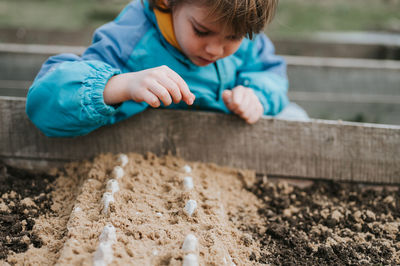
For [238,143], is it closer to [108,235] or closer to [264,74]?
[264,74]

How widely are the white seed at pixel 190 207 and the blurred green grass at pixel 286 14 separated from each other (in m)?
5.10

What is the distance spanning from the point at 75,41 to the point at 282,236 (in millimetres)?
3408

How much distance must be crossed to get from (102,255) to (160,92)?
59 centimetres

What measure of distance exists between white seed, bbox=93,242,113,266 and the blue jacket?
2.01ft

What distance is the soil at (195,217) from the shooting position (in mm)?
1091

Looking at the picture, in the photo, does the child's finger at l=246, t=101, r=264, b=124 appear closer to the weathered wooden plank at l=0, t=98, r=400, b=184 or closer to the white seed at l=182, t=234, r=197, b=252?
the weathered wooden plank at l=0, t=98, r=400, b=184

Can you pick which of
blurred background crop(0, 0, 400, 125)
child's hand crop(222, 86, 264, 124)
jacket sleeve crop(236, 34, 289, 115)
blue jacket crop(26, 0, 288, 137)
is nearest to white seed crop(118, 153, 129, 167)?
blue jacket crop(26, 0, 288, 137)

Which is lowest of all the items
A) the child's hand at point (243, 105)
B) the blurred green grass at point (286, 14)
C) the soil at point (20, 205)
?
the blurred green grass at point (286, 14)

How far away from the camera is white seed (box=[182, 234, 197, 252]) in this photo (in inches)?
40.1

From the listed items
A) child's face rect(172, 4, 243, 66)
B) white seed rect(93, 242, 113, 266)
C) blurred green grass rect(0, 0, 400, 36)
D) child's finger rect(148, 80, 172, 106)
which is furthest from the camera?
blurred green grass rect(0, 0, 400, 36)

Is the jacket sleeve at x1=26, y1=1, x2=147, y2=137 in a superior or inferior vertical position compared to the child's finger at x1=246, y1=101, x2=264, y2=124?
superior

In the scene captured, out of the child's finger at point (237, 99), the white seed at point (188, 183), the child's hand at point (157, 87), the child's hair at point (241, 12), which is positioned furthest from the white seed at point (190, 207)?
the child's hair at point (241, 12)

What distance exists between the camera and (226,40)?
1.49 m

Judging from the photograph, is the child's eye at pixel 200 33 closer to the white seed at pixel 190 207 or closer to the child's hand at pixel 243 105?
the child's hand at pixel 243 105
